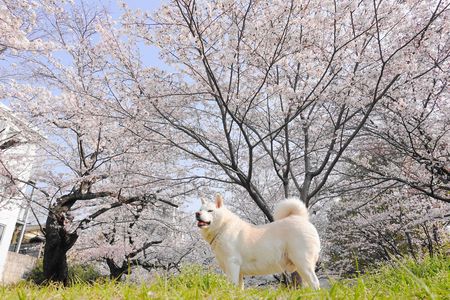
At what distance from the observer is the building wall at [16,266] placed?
1768cm

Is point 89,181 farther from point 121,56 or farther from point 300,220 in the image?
point 300,220

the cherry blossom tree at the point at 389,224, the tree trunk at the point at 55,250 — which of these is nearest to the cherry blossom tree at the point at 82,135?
the tree trunk at the point at 55,250

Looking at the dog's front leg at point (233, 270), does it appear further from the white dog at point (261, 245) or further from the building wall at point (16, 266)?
the building wall at point (16, 266)

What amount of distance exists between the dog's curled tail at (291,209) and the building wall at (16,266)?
59.9 ft

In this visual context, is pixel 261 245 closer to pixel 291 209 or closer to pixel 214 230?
pixel 214 230

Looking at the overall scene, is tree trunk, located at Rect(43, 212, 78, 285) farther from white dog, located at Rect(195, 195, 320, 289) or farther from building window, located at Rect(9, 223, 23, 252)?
building window, located at Rect(9, 223, 23, 252)

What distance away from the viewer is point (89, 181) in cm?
928

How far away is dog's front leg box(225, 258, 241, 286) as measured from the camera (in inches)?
152

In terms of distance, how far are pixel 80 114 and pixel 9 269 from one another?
1489 centimetres

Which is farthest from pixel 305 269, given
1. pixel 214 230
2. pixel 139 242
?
pixel 139 242

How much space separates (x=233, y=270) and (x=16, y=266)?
1946 cm

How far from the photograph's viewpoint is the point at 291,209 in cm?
457

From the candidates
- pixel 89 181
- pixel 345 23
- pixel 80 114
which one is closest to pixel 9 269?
pixel 89 181

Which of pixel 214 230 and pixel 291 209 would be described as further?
pixel 291 209
